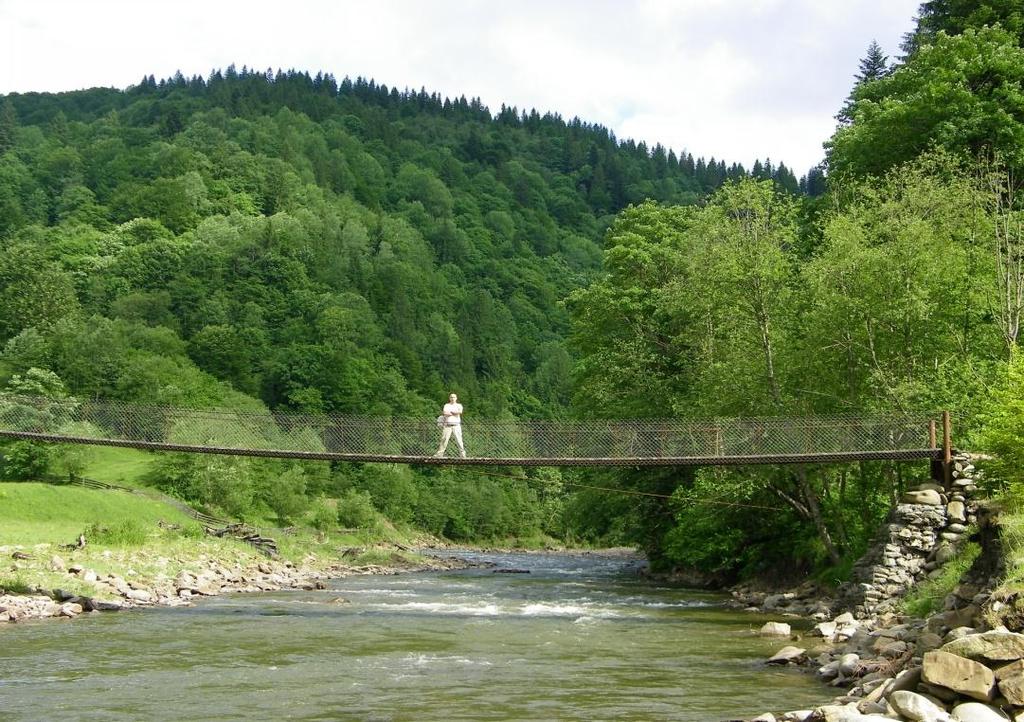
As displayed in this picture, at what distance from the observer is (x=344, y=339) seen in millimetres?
86438

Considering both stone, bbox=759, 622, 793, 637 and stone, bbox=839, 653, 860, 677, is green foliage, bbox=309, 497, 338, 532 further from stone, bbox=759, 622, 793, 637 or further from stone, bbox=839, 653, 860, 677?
stone, bbox=839, 653, 860, 677

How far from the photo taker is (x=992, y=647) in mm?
9766

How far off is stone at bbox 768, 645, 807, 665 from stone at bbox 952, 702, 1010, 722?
16.1 ft

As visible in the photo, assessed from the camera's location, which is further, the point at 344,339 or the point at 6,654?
the point at 344,339

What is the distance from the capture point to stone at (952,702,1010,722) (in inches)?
362

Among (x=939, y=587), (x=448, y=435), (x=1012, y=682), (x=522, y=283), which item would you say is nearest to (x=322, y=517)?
(x=448, y=435)

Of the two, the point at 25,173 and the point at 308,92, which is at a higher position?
the point at 308,92

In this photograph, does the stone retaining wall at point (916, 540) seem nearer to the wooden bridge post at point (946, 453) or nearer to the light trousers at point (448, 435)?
the wooden bridge post at point (946, 453)

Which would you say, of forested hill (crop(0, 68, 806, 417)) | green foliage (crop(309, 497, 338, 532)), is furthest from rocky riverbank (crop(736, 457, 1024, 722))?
forested hill (crop(0, 68, 806, 417))

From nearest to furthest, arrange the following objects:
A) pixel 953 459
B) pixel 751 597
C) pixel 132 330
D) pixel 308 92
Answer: pixel 953 459 → pixel 751 597 → pixel 132 330 → pixel 308 92

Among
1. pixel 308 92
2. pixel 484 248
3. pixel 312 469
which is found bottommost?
pixel 312 469

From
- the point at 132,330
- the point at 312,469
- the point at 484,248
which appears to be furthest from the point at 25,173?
the point at 312,469

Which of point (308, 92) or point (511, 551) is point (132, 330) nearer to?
point (511, 551)

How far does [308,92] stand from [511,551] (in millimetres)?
Answer: 112252
